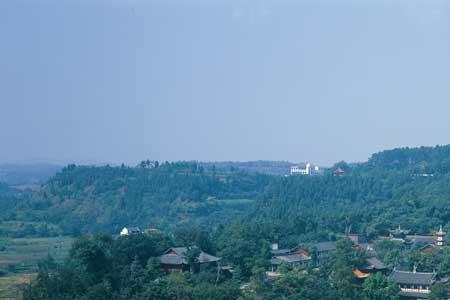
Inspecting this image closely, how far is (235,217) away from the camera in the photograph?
211 feet

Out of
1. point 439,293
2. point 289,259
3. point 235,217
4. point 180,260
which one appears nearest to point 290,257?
point 289,259

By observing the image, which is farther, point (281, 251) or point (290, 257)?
point (281, 251)

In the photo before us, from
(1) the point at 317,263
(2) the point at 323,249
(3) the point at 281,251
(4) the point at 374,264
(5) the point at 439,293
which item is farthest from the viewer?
(2) the point at 323,249

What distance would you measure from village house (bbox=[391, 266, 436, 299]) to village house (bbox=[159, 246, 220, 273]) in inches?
302

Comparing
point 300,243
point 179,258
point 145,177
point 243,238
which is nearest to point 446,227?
point 300,243

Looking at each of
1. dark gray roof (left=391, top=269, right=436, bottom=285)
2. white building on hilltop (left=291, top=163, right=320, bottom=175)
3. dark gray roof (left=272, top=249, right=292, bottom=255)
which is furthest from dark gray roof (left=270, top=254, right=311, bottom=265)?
white building on hilltop (left=291, top=163, right=320, bottom=175)

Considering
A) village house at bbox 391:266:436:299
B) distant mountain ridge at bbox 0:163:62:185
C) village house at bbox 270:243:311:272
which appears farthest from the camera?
distant mountain ridge at bbox 0:163:62:185

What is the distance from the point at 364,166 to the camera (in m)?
92.1

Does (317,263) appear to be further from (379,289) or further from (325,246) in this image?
(379,289)

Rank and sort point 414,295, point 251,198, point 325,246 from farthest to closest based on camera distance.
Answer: point 251,198, point 325,246, point 414,295

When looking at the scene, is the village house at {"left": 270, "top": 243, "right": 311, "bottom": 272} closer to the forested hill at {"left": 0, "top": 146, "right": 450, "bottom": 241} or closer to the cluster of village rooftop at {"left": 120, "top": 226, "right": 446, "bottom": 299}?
the cluster of village rooftop at {"left": 120, "top": 226, "right": 446, "bottom": 299}

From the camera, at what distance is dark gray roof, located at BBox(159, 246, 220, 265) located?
3638 centimetres

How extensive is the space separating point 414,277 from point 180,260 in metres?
9.71

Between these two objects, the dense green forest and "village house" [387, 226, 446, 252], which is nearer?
the dense green forest
